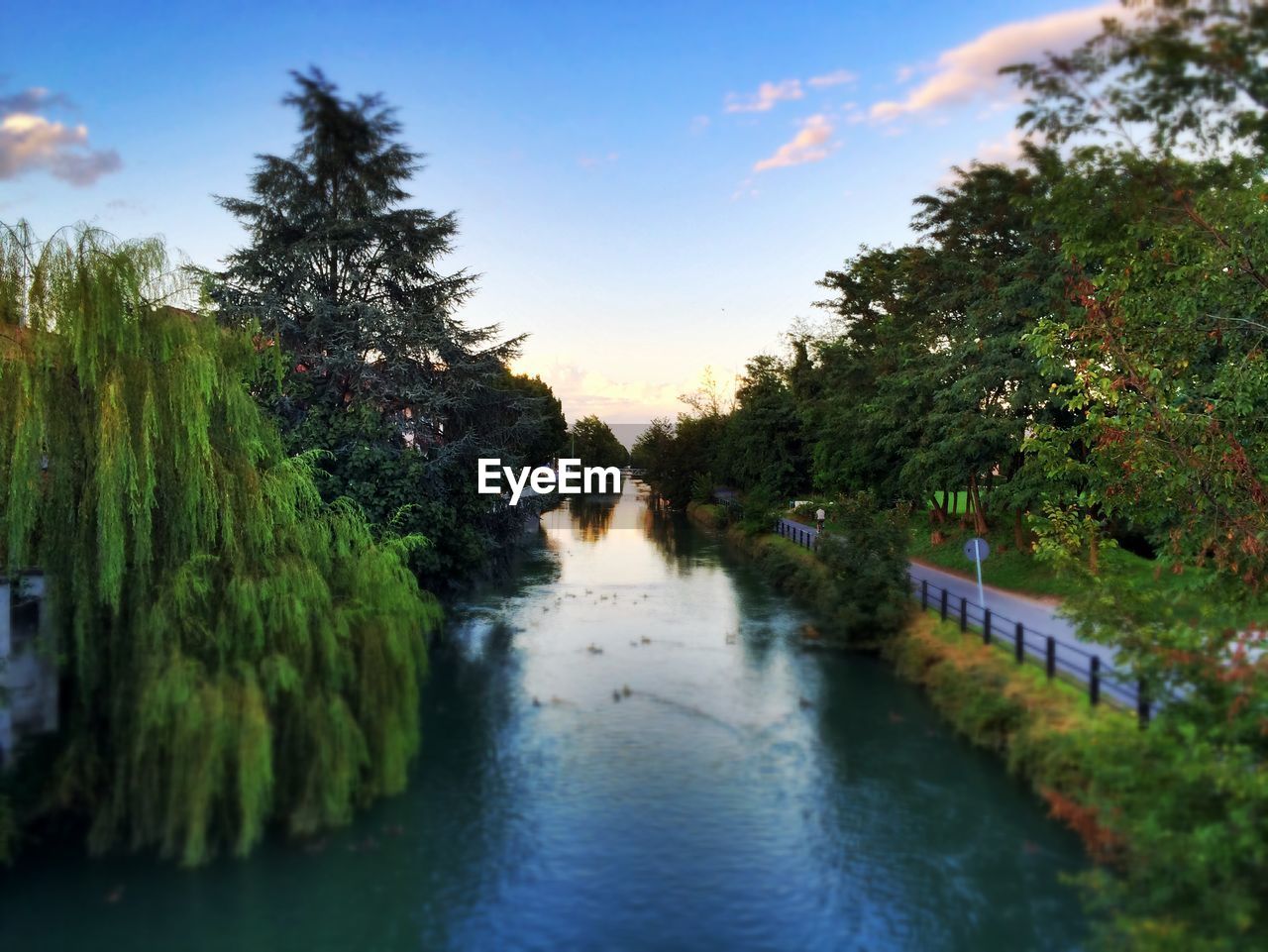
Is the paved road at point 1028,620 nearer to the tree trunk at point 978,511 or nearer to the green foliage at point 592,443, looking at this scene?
the tree trunk at point 978,511

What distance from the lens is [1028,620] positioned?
25281 millimetres

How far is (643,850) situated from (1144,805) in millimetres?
6420

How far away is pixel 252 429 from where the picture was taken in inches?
658

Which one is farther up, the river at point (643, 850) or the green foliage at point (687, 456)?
the green foliage at point (687, 456)

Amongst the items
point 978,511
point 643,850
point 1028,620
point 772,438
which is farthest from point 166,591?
point 772,438

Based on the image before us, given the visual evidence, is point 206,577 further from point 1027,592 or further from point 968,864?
point 1027,592

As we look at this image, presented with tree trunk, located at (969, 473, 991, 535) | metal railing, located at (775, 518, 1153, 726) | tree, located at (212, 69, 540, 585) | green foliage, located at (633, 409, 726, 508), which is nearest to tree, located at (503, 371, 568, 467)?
tree, located at (212, 69, 540, 585)

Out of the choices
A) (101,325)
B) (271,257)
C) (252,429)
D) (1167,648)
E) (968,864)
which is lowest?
(968,864)

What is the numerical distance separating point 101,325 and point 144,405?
1.31 metres

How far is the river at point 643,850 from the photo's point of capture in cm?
1166

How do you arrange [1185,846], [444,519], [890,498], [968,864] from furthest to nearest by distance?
1. [890,498]
2. [444,519]
3. [968,864]
4. [1185,846]

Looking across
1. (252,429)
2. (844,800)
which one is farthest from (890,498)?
(252,429)

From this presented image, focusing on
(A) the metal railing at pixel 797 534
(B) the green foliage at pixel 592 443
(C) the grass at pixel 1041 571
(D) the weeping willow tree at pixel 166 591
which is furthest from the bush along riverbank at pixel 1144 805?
(B) the green foliage at pixel 592 443

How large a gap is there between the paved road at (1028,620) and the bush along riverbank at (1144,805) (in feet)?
2.46
